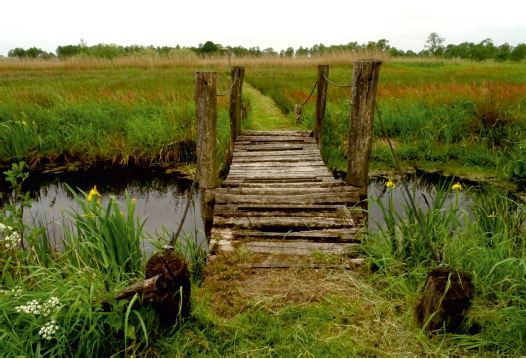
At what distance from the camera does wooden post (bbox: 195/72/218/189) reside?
418 cm

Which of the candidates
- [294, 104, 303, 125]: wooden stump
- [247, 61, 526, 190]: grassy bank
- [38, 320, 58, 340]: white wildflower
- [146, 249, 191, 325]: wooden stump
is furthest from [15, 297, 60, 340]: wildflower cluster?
[294, 104, 303, 125]: wooden stump

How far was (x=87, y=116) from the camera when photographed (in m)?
8.98

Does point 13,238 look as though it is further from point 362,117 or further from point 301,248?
point 362,117

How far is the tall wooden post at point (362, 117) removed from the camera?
165 inches

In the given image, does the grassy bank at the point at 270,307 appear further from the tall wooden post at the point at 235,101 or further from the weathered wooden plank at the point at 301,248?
the tall wooden post at the point at 235,101

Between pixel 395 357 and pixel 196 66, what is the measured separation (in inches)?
1046

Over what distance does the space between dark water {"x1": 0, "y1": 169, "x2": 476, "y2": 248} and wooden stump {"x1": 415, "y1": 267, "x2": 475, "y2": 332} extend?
3.38 m

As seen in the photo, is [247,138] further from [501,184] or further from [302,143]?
[501,184]

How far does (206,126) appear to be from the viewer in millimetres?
4332

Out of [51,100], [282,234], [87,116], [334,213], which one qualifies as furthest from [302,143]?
[51,100]

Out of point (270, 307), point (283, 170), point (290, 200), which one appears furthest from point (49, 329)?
point (283, 170)

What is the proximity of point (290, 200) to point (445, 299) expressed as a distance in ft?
7.63

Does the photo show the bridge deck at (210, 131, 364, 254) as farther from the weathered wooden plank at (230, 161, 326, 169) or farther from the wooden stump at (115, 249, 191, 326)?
the wooden stump at (115, 249, 191, 326)

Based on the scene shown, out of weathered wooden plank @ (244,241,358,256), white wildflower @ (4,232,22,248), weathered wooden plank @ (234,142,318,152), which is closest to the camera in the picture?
white wildflower @ (4,232,22,248)
